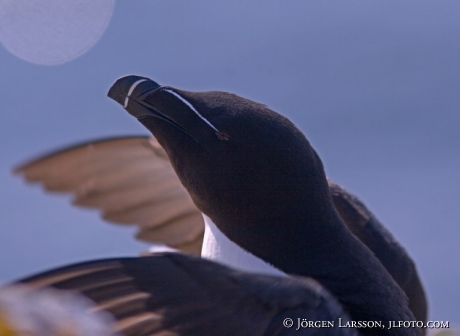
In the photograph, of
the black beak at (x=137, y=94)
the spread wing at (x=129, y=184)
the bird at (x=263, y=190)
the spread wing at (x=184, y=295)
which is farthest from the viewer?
the spread wing at (x=129, y=184)

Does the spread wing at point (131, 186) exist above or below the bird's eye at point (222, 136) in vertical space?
above

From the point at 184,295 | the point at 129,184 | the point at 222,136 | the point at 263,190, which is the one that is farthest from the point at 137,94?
the point at 129,184

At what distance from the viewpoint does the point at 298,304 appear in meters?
1.16

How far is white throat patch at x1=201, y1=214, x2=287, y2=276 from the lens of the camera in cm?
143

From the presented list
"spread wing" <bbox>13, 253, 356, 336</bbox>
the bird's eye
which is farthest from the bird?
"spread wing" <bbox>13, 253, 356, 336</bbox>


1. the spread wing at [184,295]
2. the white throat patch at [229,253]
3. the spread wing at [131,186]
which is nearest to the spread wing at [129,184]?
the spread wing at [131,186]

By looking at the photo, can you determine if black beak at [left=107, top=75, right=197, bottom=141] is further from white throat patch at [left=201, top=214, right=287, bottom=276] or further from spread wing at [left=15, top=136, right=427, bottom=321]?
spread wing at [left=15, top=136, right=427, bottom=321]

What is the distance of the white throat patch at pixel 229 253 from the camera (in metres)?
1.43

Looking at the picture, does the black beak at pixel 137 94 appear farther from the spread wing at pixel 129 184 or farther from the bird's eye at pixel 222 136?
the spread wing at pixel 129 184

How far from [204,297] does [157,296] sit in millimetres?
64

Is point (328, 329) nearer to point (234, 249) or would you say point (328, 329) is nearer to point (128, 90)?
point (234, 249)

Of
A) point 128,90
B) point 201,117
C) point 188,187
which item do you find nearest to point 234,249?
point 188,187

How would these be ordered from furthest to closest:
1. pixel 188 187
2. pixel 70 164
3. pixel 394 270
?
pixel 70 164, pixel 394 270, pixel 188 187

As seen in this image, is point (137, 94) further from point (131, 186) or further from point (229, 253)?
point (131, 186)
